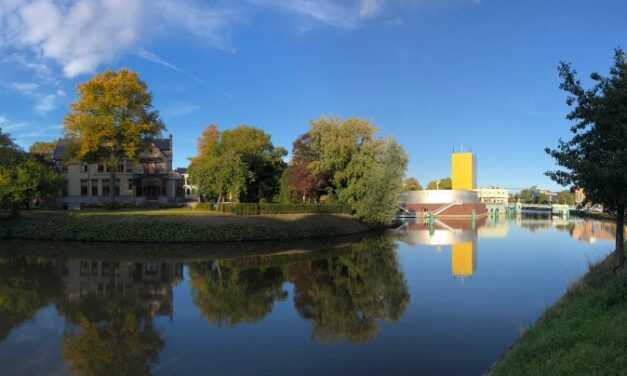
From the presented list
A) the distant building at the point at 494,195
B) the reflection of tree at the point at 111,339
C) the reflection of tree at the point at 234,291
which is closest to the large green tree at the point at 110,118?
the reflection of tree at the point at 234,291

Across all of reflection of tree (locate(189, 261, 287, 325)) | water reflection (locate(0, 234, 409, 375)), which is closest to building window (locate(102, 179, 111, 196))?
water reflection (locate(0, 234, 409, 375))

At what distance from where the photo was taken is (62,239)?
3322 centimetres

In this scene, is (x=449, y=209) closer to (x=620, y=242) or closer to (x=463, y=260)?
(x=463, y=260)

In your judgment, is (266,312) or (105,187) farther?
(105,187)

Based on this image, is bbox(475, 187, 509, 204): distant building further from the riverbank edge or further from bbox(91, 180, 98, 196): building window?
the riverbank edge

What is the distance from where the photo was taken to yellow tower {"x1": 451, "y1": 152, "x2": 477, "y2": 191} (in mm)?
110562

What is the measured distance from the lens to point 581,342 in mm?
6582

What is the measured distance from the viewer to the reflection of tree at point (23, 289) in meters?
12.0

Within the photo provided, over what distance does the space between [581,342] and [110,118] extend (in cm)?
4315

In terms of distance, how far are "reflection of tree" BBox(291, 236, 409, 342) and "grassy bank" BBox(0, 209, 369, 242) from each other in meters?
11.2

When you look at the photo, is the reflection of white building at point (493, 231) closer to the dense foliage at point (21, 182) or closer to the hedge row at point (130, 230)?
the hedge row at point (130, 230)

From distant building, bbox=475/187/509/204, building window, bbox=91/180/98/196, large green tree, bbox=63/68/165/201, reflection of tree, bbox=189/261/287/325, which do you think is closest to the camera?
reflection of tree, bbox=189/261/287/325

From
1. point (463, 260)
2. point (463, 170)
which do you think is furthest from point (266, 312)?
point (463, 170)

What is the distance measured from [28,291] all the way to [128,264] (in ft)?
21.2
